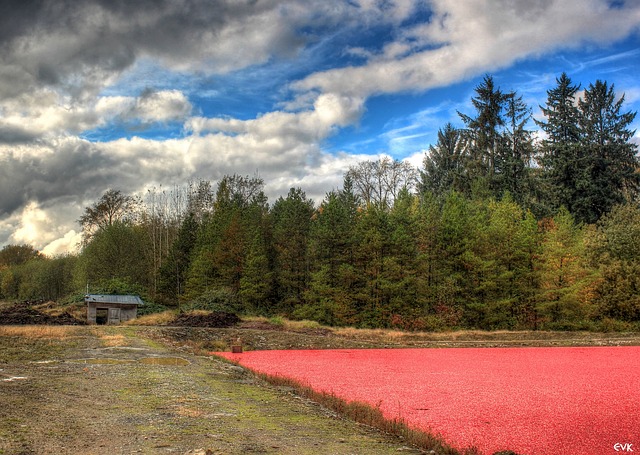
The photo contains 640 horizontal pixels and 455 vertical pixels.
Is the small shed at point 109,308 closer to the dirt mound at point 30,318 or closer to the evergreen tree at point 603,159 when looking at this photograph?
the dirt mound at point 30,318

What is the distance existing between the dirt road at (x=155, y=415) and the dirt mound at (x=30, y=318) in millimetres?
21584

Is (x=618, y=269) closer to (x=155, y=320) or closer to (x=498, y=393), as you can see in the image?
(x=498, y=393)

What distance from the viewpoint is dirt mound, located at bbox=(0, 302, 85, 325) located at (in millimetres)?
31547

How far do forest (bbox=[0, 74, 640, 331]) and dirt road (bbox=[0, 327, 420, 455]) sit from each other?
27625 mm

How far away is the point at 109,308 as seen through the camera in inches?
1519

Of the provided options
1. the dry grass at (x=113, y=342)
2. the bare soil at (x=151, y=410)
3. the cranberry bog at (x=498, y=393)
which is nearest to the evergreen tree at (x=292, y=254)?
the cranberry bog at (x=498, y=393)

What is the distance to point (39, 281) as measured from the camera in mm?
68062

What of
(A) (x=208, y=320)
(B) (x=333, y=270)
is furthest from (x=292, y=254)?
(A) (x=208, y=320)

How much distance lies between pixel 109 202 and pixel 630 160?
5915 centimetres

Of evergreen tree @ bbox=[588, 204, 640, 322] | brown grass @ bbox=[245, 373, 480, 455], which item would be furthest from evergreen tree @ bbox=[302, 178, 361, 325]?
brown grass @ bbox=[245, 373, 480, 455]

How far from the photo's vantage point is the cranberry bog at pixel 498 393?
298 inches

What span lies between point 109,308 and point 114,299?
1.36 metres

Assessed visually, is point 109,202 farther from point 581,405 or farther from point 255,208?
point 581,405

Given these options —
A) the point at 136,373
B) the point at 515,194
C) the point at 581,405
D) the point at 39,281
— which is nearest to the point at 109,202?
the point at 39,281
